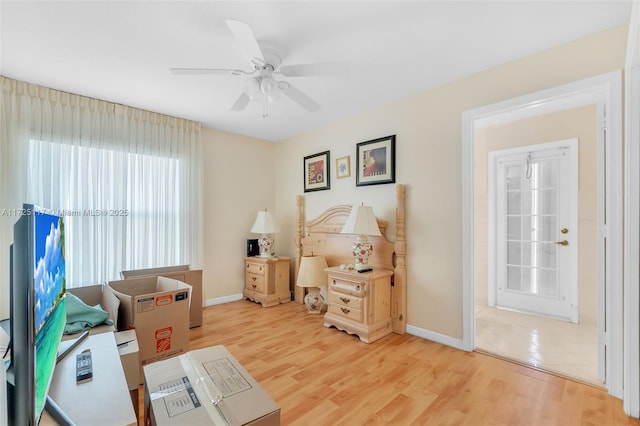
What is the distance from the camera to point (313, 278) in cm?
336

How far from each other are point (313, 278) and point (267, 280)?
738 millimetres

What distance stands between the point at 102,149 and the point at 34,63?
90cm

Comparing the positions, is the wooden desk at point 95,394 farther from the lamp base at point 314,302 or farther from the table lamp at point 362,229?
the lamp base at point 314,302

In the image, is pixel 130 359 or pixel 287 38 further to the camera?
pixel 287 38

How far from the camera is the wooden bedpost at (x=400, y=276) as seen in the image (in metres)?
2.86

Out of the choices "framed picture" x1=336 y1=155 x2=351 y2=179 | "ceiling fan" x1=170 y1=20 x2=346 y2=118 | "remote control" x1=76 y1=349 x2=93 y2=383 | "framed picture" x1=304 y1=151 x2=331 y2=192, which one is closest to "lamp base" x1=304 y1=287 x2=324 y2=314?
"framed picture" x1=304 y1=151 x2=331 y2=192

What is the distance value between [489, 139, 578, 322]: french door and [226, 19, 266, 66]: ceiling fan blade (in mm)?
3380

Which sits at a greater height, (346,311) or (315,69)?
(315,69)

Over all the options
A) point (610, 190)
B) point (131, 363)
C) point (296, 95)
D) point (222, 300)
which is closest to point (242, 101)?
point (296, 95)

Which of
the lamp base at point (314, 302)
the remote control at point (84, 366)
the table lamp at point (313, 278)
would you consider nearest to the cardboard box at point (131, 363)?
the remote control at point (84, 366)

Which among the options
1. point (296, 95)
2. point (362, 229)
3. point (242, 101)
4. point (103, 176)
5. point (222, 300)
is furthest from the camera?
point (222, 300)

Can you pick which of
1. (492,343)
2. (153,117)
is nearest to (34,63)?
(153,117)

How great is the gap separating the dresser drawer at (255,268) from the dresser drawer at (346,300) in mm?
1183

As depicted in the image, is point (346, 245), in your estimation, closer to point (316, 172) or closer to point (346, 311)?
point (346, 311)
